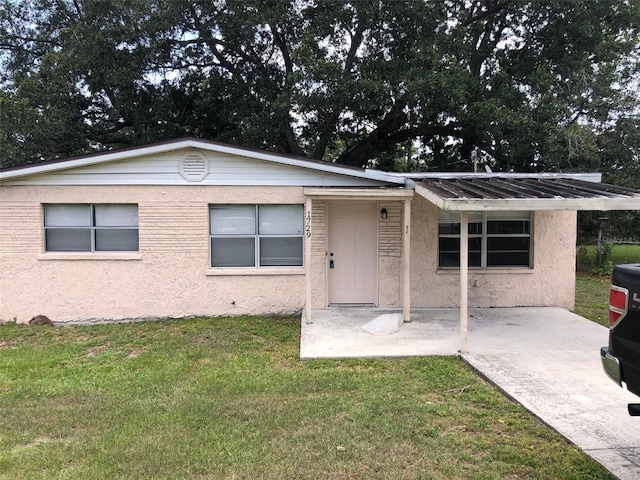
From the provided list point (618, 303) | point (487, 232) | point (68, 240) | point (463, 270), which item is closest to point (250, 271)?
point (68, 240)

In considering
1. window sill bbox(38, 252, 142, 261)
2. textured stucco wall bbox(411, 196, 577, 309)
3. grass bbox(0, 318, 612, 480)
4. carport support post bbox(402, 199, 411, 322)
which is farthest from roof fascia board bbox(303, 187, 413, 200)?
window sill bbox(38, 252, 142, 261)

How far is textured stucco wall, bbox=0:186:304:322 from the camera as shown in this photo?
901 cm

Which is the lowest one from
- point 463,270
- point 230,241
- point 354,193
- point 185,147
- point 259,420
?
point 259,420

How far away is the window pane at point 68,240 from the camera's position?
916 cm

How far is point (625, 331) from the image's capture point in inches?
120

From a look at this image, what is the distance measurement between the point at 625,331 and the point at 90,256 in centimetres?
893

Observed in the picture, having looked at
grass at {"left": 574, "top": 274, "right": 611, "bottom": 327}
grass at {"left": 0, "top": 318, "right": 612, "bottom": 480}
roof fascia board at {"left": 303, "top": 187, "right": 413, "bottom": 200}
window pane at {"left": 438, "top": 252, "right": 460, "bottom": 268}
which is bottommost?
grass at {"left": 0, "top": 318, "right": 612, "bottom": 480}

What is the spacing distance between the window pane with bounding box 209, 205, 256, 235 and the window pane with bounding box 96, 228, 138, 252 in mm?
1603

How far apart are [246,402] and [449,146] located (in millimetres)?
16823

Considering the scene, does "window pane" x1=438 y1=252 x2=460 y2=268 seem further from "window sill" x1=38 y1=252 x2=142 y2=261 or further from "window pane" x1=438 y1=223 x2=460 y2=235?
"window sill" x1=38 y1=252 x2=142 y2=261

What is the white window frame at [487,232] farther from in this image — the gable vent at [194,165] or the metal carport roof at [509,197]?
the gable vent at [194,165]

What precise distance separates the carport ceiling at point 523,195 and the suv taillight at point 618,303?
117 inches

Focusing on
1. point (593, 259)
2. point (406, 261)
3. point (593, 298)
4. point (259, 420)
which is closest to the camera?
point (259, 420)

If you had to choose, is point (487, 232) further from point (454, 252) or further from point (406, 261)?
point (406, 261)
